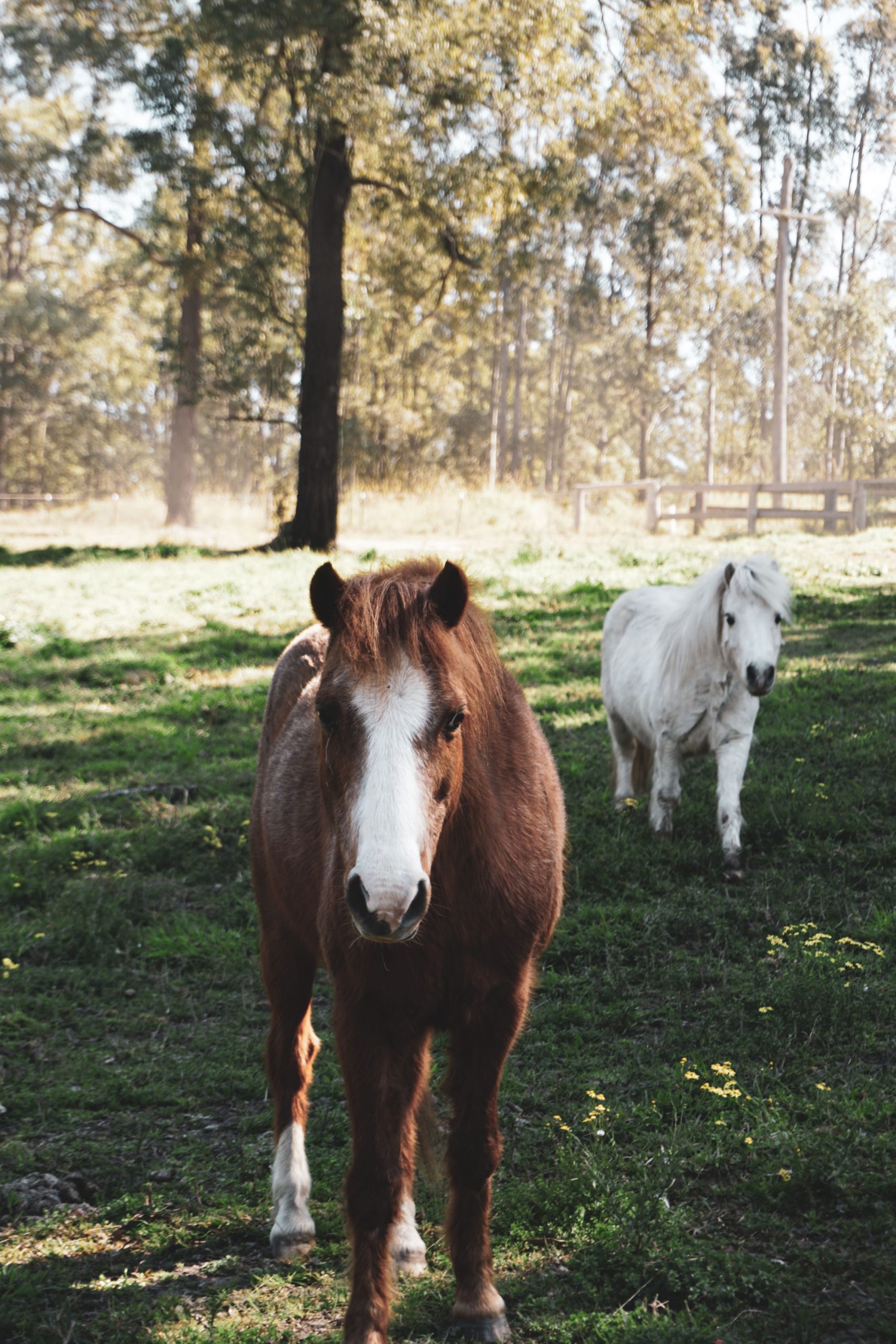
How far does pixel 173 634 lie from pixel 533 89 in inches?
357

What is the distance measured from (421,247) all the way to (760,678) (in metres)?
15.9

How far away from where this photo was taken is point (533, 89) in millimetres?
13773

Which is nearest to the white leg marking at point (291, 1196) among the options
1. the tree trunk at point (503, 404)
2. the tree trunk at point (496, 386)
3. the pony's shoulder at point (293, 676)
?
the pony's shoulder at point (293, 676)

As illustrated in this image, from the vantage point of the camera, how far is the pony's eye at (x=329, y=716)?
7.06 ft

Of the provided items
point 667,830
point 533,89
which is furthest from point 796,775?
point 533,89

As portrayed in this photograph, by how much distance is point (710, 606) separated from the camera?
5.80 meters

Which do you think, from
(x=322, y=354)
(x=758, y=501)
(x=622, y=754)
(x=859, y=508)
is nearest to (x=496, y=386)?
(x=758, y=501)

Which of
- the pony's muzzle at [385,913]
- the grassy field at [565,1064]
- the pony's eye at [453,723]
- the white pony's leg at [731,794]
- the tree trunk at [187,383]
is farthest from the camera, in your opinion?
the tree trunk at [187,383]

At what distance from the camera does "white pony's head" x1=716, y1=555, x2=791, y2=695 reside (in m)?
5.34

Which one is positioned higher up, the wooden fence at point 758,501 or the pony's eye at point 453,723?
the wooden fence at point 758,501

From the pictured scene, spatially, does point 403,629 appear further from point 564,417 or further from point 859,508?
point 564,417

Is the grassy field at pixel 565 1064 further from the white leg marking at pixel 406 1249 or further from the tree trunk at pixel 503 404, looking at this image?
the tree trunk at pixel 503 404

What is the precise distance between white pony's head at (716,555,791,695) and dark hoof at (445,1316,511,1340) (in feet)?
11.6

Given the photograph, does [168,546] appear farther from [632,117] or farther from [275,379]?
[632,117]
